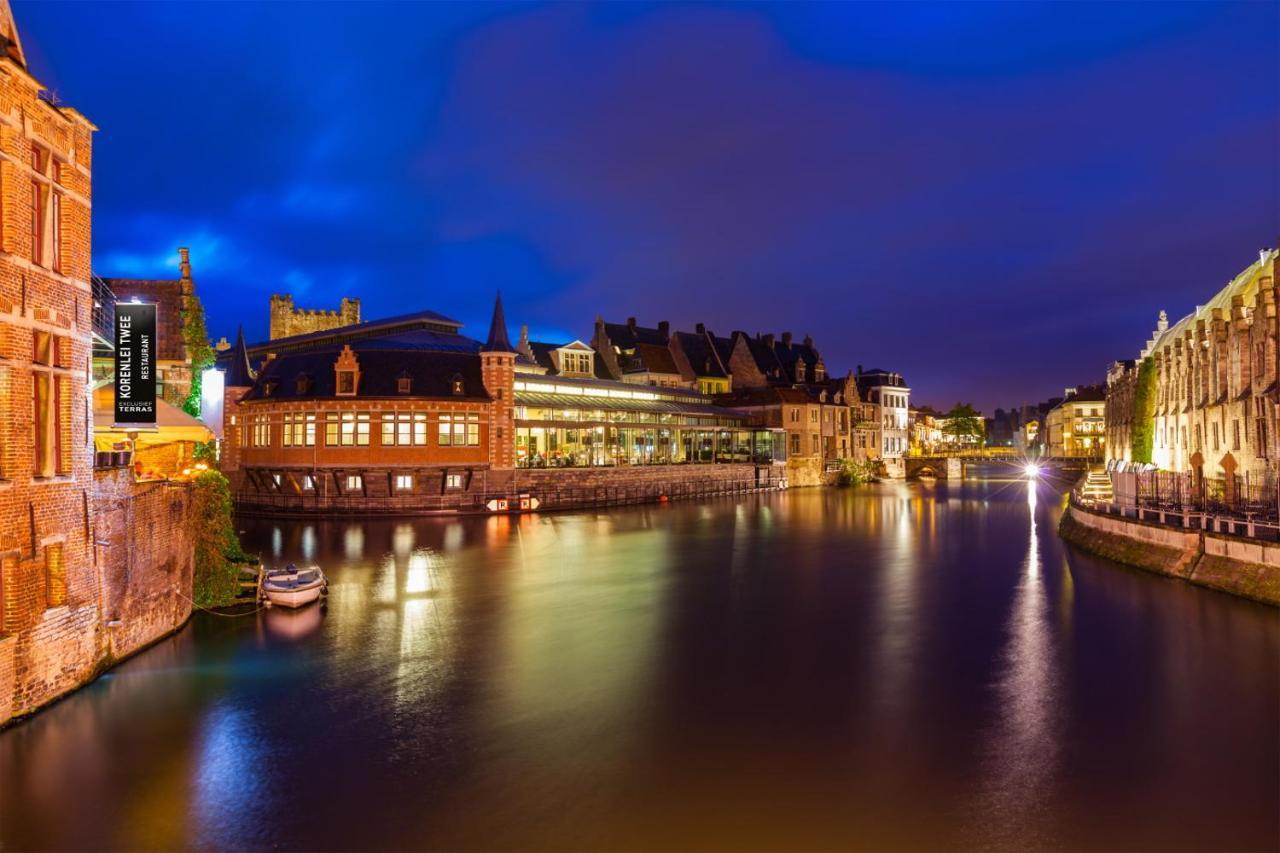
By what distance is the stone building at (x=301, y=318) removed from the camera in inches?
3233

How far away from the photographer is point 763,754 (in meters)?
13.6

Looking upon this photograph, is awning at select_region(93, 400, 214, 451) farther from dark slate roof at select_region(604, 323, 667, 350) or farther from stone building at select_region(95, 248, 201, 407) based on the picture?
dark slate roof at select_region(604, 323, 667, 350)

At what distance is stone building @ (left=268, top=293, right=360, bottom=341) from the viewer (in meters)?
82.1

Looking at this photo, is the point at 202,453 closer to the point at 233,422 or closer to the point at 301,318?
the point at 233,422

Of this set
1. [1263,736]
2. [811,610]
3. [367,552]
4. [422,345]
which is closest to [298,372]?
[422,345]

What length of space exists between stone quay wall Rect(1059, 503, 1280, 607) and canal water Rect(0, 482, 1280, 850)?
0.70 meters

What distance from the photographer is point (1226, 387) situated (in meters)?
38.7

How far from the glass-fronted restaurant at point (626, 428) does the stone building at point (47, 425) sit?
137ft

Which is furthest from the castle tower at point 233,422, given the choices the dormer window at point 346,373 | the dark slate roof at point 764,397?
the dark slate roof at point 764,397

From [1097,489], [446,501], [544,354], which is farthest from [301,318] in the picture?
[1097,489]

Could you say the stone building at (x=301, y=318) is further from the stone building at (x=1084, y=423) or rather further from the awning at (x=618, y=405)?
the stone building at (x=1084, y=423)

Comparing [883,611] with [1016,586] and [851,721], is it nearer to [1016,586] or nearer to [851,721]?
[1016,586]

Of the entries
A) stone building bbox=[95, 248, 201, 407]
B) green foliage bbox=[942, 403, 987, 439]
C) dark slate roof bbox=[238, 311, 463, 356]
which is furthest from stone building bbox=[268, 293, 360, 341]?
green foliage bbox=[942, 403, 987, 439]

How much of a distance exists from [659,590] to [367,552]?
1476 cm
